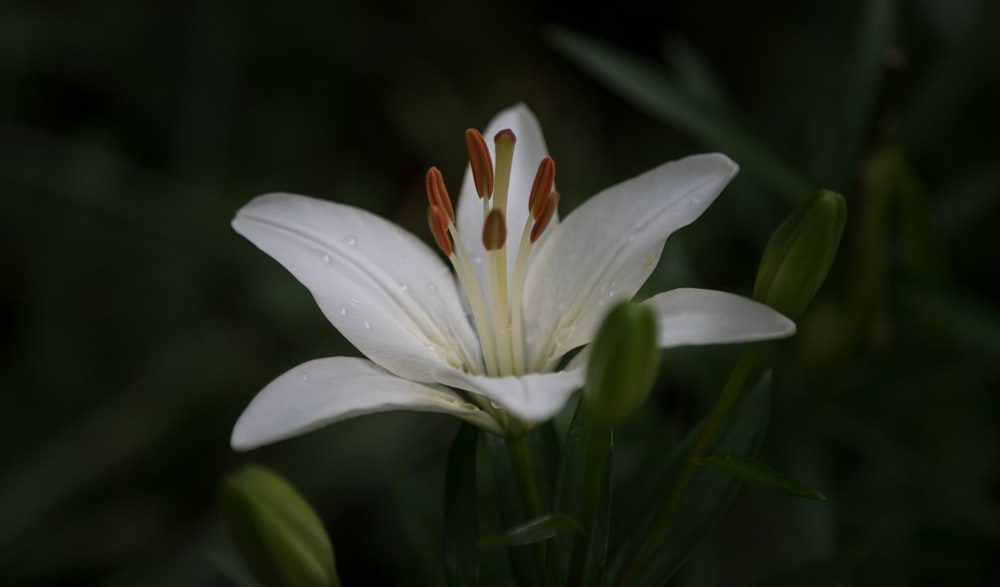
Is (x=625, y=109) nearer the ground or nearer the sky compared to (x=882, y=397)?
nearer the sky

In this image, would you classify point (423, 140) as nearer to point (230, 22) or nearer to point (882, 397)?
point (230, 22)

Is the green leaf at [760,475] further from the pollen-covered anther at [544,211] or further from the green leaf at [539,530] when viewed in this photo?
the pollen-covered anther at [544,211]

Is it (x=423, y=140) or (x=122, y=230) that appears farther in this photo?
(x=423, y=140)

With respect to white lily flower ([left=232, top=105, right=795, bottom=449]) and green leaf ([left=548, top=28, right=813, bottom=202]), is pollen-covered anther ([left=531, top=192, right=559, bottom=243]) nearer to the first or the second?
white lily flower ([left=232, top=105, right=795, bottom=449])

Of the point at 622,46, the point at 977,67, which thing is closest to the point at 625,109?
the point at 622,46

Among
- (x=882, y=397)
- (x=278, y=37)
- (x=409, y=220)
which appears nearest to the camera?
(x=882, y=397)

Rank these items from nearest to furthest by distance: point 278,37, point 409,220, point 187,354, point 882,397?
point 882,397 → point 187,354 → point 409,220 → point 278,37

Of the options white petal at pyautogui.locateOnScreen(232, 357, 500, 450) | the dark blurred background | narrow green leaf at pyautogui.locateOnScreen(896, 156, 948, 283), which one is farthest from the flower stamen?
narrow green leaf at pyautogui.locateOnScreen(896, 156, 948, 283)
